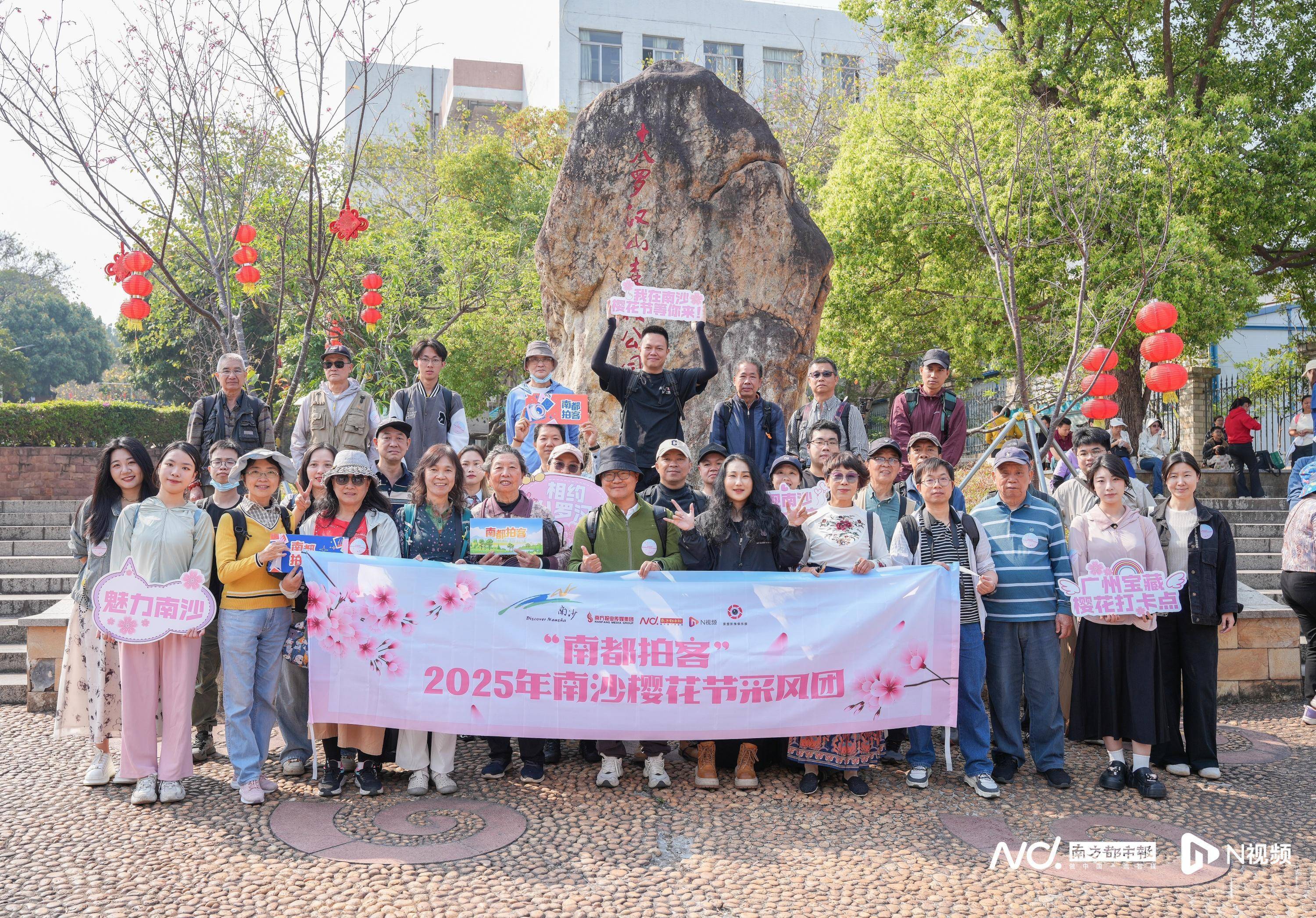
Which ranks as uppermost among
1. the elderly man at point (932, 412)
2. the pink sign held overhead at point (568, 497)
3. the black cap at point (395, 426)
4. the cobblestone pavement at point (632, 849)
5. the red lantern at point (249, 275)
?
the red lantern at point (249, 275)

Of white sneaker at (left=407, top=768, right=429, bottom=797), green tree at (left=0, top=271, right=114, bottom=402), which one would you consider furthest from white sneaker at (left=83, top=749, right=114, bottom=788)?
green tree at (left=0, top=271, right=114, bottom=402)

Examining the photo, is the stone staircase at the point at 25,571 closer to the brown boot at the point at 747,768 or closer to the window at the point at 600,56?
the brown boot at the point at 747,768

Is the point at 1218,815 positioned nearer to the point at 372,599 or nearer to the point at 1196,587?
the point at 1196,587

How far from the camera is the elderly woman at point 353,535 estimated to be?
463 centimetres

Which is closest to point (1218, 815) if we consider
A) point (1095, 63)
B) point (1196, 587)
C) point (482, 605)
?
point (1196, 587)

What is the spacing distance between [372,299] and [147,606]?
9.76 meters

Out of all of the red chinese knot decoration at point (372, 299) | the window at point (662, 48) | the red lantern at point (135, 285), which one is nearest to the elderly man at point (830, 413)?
the red lantern at point (135, 285)

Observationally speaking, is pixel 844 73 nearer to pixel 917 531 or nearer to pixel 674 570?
pixel 917 531

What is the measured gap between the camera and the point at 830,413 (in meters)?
6.19

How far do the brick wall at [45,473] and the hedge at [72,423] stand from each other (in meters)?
0.59

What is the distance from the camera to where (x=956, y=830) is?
13.9 feet

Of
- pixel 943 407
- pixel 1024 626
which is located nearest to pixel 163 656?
pixel 1024 626

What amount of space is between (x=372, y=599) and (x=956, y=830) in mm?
3075

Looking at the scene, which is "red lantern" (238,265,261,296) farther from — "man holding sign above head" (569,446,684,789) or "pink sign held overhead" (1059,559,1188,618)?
"pink sign held overhead" (1059,559,1188,618)
